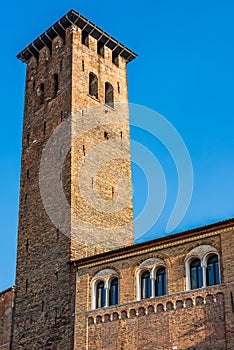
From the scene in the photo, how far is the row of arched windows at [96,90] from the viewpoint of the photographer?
33031mm

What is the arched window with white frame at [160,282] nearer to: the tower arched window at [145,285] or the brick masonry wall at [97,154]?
the tower arched window at [145,285]

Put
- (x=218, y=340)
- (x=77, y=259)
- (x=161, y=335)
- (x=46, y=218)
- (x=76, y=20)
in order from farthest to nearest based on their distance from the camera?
(x=76, y=20) < (x=46, y=218) < (x=77, y=259) < (x=161, y=335) < (x=218, y=340)

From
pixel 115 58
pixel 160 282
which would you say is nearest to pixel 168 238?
pixel 160 282

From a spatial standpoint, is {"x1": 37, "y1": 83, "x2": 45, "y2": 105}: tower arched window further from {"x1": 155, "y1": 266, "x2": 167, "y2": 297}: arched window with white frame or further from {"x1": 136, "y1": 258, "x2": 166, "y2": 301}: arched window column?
{"x1": 155, "y1": 266, "x2": 167, "y2": 297}: arched window with white frame

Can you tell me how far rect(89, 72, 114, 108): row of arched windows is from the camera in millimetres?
33031

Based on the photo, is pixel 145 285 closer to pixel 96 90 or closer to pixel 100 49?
pixel 96 90

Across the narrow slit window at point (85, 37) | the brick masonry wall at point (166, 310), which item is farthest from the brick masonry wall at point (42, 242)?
the brick masonry wall at point (166, 310)

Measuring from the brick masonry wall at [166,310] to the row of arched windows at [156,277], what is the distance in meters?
0.22

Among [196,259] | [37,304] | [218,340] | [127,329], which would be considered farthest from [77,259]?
[218,340]

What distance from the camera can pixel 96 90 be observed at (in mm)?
33031

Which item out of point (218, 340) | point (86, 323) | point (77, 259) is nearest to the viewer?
point (218, 340)

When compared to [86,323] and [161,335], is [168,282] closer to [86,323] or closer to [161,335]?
[161,335]

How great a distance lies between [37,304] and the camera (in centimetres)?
2708

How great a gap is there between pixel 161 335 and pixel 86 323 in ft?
12.2
